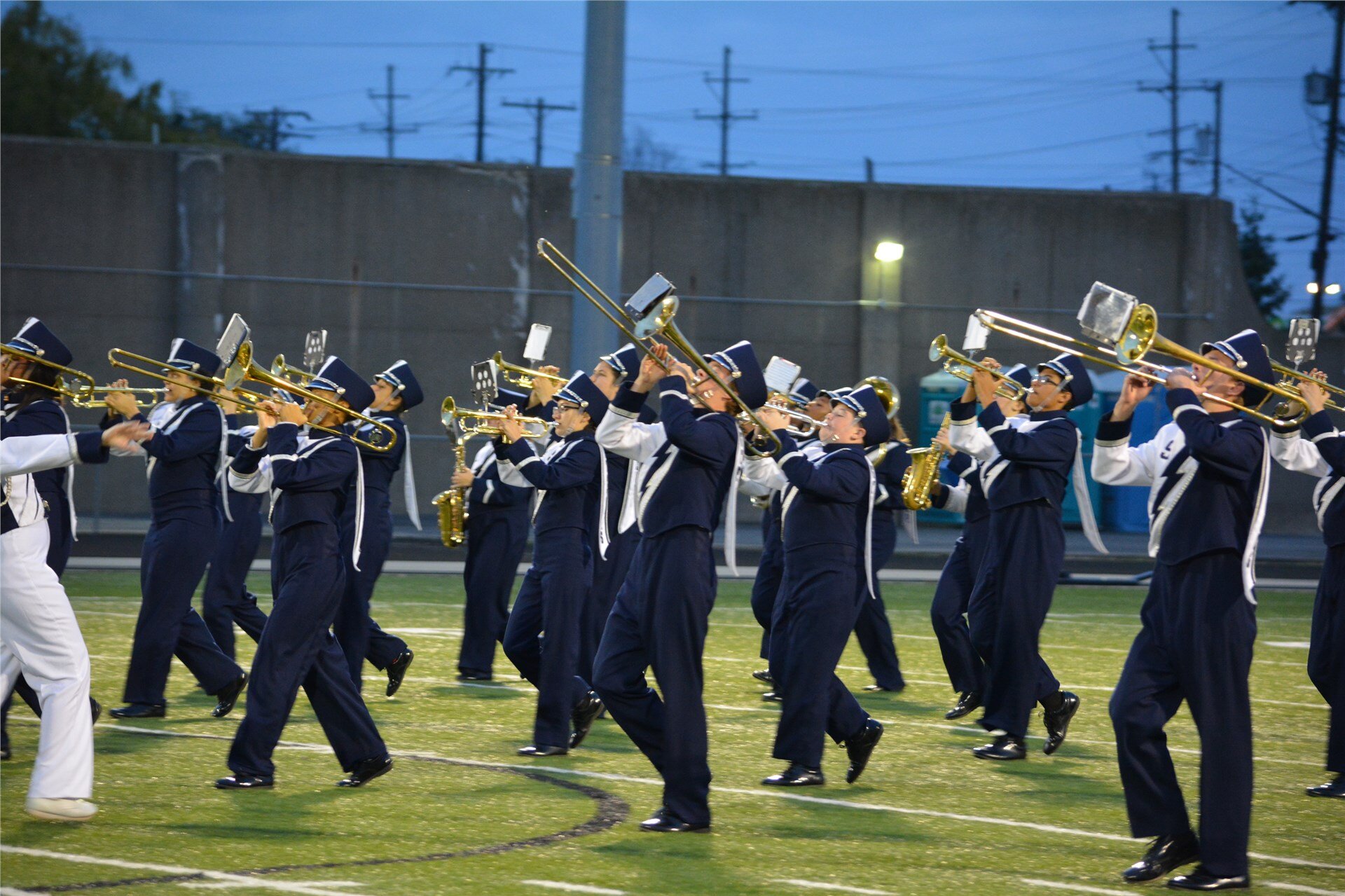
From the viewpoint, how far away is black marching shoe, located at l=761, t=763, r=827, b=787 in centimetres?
759

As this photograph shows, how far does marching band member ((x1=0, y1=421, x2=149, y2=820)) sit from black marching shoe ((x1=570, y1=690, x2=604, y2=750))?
2.83 metres

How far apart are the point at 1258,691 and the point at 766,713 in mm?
3752

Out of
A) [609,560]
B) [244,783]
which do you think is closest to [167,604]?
[244,783]

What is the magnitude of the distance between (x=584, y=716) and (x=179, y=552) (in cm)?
243

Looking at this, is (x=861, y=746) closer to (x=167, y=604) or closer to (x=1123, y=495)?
(x=167, y=604)

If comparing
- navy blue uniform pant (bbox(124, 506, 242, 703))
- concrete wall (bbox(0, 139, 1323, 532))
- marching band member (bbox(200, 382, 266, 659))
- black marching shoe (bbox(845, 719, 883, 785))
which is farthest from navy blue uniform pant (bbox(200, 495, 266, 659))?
concrete wall (bbox(0, 139, 1323, 532))

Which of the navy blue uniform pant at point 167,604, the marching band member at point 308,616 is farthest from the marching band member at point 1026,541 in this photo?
the navy blue uniform pant at point 167,604

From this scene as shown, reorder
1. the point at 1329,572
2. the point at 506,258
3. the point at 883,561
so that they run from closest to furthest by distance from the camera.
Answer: the point at 1329,572
the point at 883,561
the point at 506,258

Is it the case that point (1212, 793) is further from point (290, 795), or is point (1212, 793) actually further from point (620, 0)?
point (620, 0)

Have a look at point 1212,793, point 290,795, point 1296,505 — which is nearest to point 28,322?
point 290,795

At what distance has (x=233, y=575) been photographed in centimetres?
997

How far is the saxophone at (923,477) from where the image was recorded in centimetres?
1049

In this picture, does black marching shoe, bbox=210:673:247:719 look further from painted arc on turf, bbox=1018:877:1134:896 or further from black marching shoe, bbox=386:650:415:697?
painted arc on turf, bbox=1018:877:1134:896

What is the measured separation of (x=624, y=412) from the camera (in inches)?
283
